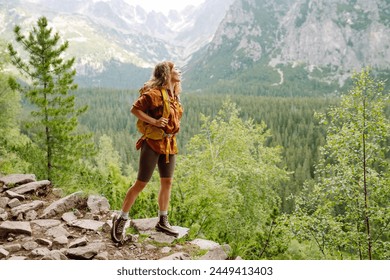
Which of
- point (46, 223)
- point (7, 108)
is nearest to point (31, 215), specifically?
point (46, 223)

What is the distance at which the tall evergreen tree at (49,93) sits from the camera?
13.1 metres

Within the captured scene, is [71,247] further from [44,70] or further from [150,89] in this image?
[44,70]

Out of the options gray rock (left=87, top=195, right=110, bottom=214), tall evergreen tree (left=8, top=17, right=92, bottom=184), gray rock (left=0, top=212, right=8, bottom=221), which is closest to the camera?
gray rock (left=0, top=212, right=8, bottom=221)

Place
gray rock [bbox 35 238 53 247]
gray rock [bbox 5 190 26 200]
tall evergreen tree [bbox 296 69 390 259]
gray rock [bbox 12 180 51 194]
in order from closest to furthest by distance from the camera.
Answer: gray rock [bbox 35 238 53 247] → gray rock [bbox 5 190 26 200] → gray rock [bbox 12 180 51 194] → tall evergreen tree [bbox 296 69 390 259]

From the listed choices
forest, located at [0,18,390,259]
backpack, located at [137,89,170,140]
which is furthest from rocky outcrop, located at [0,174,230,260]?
backpack, located at [137,89,170,140]

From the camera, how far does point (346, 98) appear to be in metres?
12.4

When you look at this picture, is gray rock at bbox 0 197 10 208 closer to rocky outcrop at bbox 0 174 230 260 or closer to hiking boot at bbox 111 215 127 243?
rocky outcrop at bbox 0 174 230 260

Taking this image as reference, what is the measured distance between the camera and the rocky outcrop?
607 centimetres

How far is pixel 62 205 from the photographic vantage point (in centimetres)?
824

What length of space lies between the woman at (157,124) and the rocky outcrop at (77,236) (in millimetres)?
492

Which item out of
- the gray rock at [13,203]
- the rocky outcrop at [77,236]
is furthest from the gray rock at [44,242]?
the gray rock at [13,203]

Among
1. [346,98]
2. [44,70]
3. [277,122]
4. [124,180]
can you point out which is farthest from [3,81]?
[277,122]

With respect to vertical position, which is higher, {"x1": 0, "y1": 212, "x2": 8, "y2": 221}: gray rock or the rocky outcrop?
{"x1": 0, "y1": 212, "x2": 8, "y2": 221}: gray rock

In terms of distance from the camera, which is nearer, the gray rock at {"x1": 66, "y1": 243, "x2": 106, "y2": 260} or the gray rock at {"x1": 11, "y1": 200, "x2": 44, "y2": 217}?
the gray rock at {"x1": 66, "y1": 243, "x2": 106, "y2": 260}
